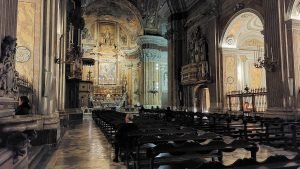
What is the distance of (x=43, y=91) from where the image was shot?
7.46 meters

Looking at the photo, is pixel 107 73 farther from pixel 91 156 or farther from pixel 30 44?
pixel 91 156

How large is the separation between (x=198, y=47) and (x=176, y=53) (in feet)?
11.9

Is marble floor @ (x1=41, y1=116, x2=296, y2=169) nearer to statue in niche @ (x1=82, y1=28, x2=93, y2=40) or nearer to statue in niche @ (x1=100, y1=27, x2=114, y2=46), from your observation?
statue in niche @ (x1=82, y1=28, x2=93, y2=40)

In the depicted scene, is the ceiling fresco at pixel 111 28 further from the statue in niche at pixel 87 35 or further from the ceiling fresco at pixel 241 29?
the ceiling fresco at pixel 241 29

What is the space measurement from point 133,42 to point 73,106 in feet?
64.7

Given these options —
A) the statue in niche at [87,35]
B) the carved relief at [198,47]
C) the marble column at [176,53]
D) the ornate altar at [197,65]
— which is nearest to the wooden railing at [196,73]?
the ornate altar at [197,65]

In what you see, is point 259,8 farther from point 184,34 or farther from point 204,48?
point 184,34

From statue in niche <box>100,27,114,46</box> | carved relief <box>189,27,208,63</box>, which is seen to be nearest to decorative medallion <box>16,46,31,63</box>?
carved relief <box>189,27,208,63</box>

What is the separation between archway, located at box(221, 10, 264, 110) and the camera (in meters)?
15.9

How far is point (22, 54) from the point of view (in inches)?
293

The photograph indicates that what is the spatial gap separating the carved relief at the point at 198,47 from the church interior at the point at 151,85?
0.33ft

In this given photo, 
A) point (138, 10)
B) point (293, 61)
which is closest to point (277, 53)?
point (293, 61)

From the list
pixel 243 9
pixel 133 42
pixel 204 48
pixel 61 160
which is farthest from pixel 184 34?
pixel 61 160

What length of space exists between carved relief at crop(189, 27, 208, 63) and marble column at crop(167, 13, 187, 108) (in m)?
1.71
